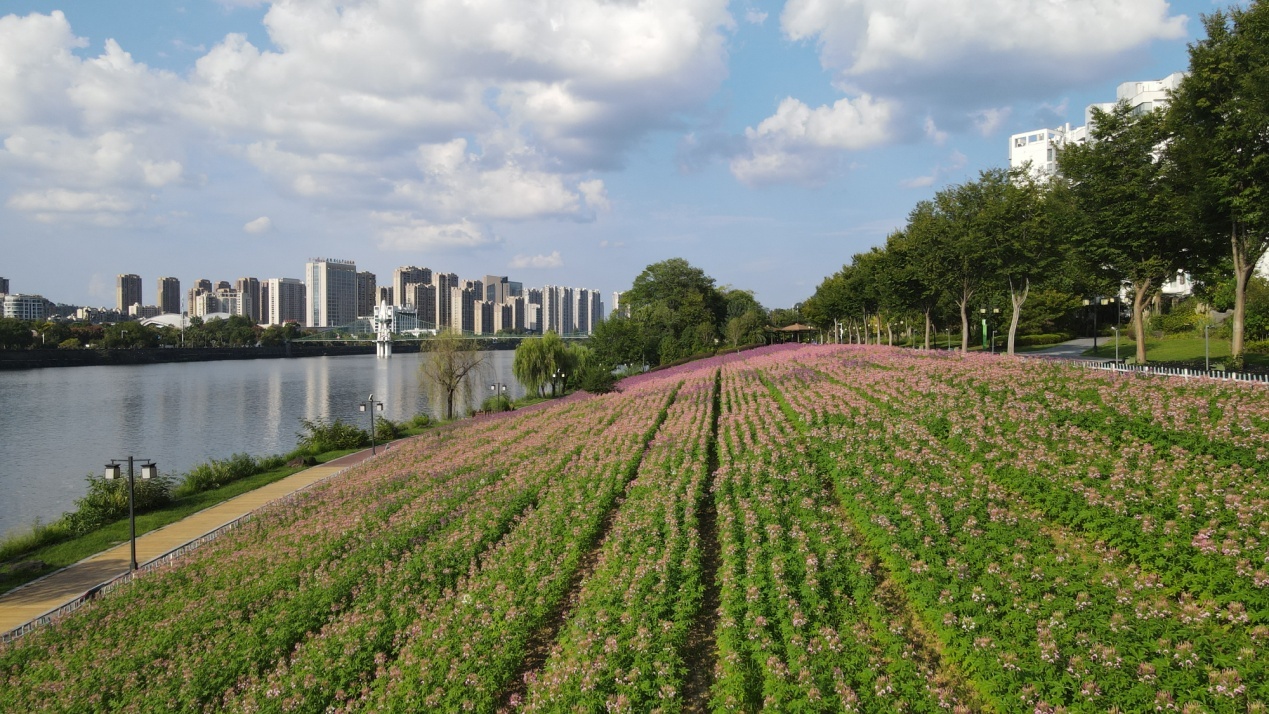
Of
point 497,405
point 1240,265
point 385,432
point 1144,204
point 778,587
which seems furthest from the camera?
point 497,405

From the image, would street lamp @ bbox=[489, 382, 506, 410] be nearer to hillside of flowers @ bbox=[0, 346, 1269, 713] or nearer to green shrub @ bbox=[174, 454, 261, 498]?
green shrub @ bbox=[174, 454, 261, 498]

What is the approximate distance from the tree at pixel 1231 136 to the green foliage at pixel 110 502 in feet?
121

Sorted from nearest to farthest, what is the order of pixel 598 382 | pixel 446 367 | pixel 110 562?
pixel 110 562 → pixel 598 382 → pixel 446 367

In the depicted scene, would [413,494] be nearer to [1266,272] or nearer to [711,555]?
[711,555]

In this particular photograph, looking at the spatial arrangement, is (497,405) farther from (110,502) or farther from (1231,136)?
(1231,136)

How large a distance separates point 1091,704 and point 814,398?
17982mm

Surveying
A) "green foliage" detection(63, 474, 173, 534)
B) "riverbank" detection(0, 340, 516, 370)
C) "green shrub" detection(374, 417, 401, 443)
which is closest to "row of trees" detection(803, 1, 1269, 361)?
"green shrub" detection(374, 417, 401, 443)

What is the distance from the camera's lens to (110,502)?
77.2 feet

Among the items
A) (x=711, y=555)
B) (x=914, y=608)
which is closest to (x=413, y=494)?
(x=711, y=555)

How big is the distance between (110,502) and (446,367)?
85.4 ft

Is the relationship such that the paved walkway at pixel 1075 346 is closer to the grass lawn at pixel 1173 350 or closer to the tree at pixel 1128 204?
the grass lawn at pixel 1173 350

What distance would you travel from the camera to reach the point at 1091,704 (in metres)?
6.67

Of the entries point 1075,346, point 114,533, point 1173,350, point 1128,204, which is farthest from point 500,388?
point 1075,346

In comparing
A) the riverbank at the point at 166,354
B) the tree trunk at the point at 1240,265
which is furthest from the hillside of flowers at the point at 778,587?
the riverbank at the point at 166,354
